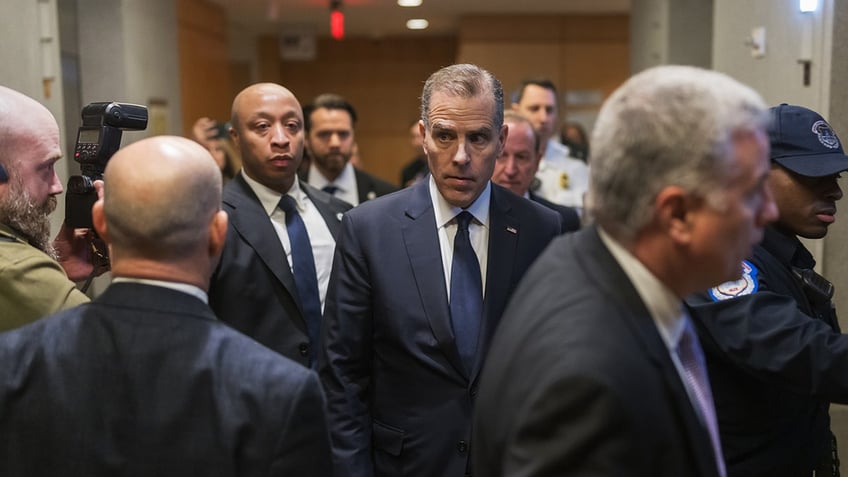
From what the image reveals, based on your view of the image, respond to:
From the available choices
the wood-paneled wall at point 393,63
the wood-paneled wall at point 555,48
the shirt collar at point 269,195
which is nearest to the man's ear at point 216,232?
the shirt collar at point 269,195

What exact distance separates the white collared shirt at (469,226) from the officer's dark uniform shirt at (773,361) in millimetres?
592

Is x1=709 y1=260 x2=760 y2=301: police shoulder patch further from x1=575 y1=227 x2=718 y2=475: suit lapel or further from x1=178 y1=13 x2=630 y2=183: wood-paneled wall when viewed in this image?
x1=178 y1=13 x2=630 y2=183: wood-paneled wall

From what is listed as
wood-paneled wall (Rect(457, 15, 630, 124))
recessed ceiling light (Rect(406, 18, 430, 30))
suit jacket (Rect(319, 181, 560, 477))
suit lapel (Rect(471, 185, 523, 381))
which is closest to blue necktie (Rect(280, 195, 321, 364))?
suit jacket (Rect(319, 181, 560, 477))

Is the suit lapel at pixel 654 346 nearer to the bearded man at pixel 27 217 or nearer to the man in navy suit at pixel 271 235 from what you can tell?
the bearded man at pixel 27 217

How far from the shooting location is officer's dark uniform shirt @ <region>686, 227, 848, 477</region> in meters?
1.77

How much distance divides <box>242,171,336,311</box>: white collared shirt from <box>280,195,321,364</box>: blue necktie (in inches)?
0.8

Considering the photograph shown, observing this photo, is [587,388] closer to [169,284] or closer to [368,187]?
[169,284]

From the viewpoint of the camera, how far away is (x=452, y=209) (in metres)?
2.26

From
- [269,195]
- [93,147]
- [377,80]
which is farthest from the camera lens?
[377,80]

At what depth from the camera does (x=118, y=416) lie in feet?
4.34

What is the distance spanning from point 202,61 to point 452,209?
613cm

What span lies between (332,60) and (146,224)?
11722 millimetres

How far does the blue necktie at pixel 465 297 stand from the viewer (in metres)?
2.14

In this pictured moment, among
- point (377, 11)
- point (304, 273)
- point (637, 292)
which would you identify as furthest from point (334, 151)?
point (377, 11)
